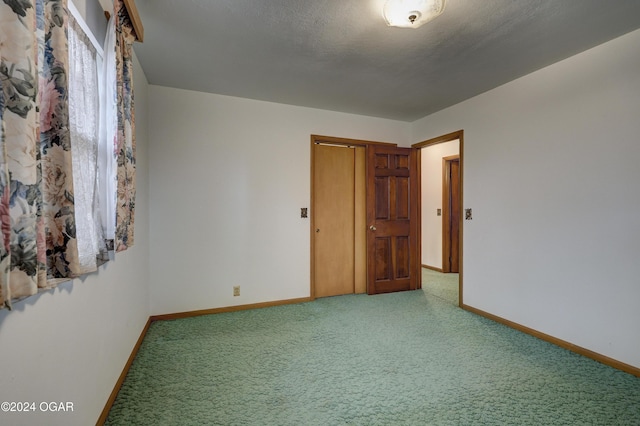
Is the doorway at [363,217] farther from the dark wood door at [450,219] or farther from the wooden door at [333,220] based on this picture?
the dark wood door at [450,219]

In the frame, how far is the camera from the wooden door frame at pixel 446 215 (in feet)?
17.3

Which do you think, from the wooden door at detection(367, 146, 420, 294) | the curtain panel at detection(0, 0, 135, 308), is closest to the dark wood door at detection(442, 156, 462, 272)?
the wooden door at detection(367, 146, 420, 294)

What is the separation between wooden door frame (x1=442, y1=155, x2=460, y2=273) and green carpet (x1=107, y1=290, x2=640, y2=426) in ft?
7.68

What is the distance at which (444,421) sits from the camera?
5.37ft

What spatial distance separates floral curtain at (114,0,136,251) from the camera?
1651 millimetres

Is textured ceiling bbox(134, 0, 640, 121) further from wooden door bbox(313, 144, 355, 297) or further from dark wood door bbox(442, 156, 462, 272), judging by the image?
dark wood door bbox(442, 156, 462, 272)

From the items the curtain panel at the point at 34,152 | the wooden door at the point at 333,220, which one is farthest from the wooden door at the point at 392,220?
the curtain panel at the point at 34,152

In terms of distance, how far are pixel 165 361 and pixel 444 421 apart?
2.06m

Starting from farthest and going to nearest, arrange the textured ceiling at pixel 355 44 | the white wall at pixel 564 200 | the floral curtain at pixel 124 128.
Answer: the white wall at pixel 564 200, the textured ceiling at pixel 355 44, the floral curtain at pixel 124 128

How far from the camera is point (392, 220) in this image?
4.17 meters

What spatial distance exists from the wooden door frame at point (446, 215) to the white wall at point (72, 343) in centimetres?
487

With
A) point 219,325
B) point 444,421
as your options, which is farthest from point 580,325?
point 219,325

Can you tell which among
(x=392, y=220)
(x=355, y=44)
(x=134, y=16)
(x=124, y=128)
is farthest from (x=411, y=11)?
(x=392, y=220)

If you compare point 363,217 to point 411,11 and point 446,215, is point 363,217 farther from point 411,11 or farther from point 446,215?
point 411,11
